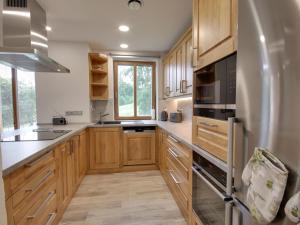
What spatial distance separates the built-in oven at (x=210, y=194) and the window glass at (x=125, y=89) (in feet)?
9.05

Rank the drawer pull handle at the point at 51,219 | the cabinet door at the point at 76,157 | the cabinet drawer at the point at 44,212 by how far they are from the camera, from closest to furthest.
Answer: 1. the cabinet drawer at the point at 44,212
2. the drawer pull handle at the point at 51,219
3. the cabinet door at the point at 76,157

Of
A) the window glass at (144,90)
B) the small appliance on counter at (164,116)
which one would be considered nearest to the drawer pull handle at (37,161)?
the small appliance on counter at (164,116)

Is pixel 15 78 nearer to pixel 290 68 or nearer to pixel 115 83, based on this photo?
pixel 115 83

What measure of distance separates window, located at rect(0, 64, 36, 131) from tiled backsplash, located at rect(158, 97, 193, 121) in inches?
101

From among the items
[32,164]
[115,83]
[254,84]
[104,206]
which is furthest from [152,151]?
[254,84]

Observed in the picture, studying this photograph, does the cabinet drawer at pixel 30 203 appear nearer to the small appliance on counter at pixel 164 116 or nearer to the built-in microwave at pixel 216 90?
the built-in microwave at pixel 216 90

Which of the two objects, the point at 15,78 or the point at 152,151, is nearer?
the point at 15,78

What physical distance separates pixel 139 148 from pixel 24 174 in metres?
2.29

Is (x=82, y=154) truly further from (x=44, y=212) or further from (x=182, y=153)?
(x=182, y=153)

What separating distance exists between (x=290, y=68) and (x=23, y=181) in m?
1.58

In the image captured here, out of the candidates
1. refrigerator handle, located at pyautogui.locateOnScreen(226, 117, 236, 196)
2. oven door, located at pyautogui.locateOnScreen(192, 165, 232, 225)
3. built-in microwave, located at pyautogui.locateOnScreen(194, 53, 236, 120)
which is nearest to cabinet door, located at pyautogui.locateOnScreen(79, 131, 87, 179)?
oven door, located at pyautogui.locateOnScreen(192, 165, 232, 225)

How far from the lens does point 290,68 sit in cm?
62

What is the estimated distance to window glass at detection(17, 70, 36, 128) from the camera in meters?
3.12

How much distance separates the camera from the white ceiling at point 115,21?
2053mm
